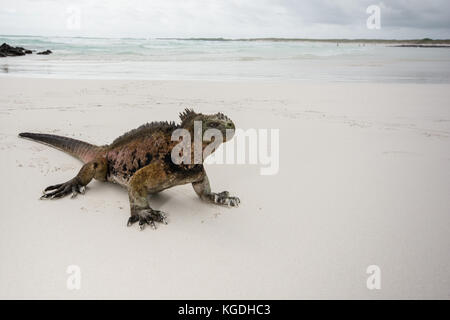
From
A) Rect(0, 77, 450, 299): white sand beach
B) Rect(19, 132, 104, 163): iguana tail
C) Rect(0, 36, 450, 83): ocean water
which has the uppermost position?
Rect(0, 36, 450, 83): ocean water

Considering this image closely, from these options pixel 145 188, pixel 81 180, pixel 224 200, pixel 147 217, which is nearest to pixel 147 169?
pixel 145 188

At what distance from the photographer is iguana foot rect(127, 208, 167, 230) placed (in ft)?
9.91

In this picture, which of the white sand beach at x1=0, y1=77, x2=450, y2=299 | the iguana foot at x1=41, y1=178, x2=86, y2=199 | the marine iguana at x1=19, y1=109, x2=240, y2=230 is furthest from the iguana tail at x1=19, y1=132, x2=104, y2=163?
the iguana foot at x1=41, y1=178, x2=86, y2=199

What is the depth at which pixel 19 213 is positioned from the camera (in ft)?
10.7

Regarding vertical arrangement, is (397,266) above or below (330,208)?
below

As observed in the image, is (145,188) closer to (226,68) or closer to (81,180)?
(81,180)

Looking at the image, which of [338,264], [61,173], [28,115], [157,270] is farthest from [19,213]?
[28,115]

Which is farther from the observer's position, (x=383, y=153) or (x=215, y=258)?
(x=383, y=153)

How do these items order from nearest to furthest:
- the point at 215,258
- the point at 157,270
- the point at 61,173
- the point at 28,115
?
the point at 157,270
the point at 215,258
the point at 61,173
the point at 28,115

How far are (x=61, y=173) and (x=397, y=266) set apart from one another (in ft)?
11.2

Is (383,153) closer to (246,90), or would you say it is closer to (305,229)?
(305,229)

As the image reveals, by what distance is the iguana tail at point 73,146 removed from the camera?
424 centimetres

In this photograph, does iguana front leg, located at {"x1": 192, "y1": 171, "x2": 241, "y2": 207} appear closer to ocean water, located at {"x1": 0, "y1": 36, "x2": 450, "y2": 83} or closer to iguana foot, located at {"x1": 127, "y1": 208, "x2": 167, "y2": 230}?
iguana foot, located at {"x1": 127, "y1": 208, "x2": 167, "y2": 230}

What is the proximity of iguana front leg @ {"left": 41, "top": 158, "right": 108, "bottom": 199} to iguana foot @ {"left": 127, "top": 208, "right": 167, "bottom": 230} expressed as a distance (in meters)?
0.85
